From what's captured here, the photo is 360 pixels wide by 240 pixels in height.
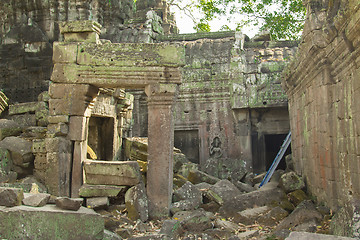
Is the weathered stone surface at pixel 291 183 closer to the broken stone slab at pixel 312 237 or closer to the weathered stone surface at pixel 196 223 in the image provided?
the weathered stone surface at pixel 196 223

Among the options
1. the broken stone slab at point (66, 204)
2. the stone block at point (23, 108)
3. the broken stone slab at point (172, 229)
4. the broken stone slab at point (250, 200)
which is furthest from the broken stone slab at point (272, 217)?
the stone block at point (23, 108)

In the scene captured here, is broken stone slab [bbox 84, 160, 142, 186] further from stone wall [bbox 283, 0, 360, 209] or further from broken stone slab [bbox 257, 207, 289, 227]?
stone wall [bbox 283, 0, 360, 209]

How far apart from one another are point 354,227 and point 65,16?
42.7 ft

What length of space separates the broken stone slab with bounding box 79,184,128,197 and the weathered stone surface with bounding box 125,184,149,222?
0.20 metres

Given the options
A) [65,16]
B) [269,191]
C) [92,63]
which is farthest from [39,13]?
[269,191]

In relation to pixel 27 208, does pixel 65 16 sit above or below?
above

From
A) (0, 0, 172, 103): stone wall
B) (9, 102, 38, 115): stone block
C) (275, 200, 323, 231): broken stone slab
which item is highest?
(0, 0, 172, 103): stone wall

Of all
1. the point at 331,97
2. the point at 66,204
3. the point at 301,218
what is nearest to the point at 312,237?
the point at 301,218

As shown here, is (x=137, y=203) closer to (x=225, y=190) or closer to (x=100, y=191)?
(x=100, y=191)

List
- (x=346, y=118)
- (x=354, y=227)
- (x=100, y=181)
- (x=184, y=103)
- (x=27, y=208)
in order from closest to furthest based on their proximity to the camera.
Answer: (x=354, y=227) < (x=27, y=208) < (x=346, y=118) < (x=100, y=181) < (x=184, y=103)

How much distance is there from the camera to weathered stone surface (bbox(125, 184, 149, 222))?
226 inches

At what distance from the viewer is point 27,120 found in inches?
305

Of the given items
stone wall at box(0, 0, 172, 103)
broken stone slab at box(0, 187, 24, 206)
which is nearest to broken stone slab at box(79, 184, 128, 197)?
broken stone slab at box(0, 187, 24, 206)

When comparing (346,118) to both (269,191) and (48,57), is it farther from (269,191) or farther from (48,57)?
(48,57)
